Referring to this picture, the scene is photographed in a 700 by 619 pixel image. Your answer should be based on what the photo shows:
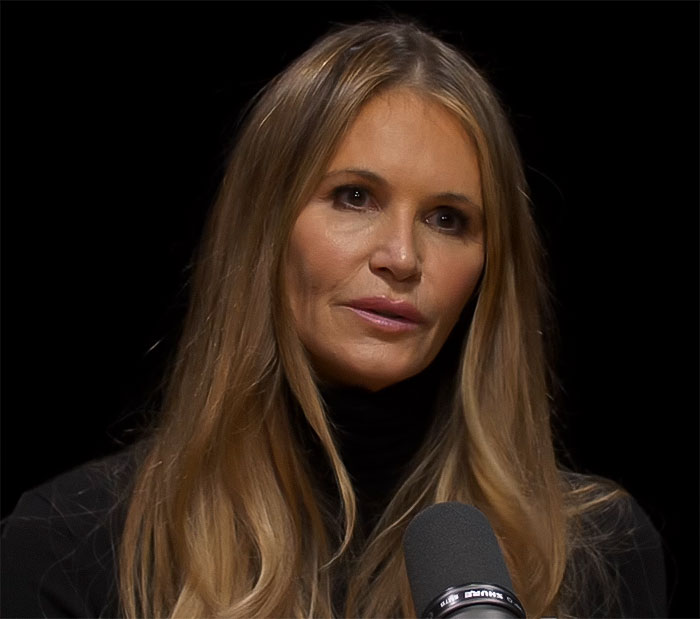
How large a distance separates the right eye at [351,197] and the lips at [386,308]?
13 centimetres

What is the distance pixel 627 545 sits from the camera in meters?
1.77

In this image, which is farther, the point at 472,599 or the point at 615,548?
the point at 615,548

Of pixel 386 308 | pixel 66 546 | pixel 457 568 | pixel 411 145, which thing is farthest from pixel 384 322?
pixel 457 568

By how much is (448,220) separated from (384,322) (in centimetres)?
17

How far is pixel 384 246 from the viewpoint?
153 centimetres

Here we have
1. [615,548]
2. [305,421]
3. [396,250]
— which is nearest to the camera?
[396,250]

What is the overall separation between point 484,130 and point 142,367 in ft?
2.63

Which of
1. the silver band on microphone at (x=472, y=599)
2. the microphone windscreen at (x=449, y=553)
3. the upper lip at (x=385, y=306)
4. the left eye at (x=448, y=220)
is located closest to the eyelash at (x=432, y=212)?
the left eye at (x=448, y=220)

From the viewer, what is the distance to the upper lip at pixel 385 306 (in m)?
1.52

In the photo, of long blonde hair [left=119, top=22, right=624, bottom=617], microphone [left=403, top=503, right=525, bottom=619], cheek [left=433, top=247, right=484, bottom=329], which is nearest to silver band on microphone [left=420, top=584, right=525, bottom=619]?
microphone [left=403, top=503, right=525, bottom=619]

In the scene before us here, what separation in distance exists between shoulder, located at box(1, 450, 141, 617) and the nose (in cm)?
47

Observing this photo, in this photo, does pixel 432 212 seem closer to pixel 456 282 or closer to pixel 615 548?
pixel 456 282

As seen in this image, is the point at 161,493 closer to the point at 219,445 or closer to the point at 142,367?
the point at 219,445

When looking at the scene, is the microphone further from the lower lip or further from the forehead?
the forehead
